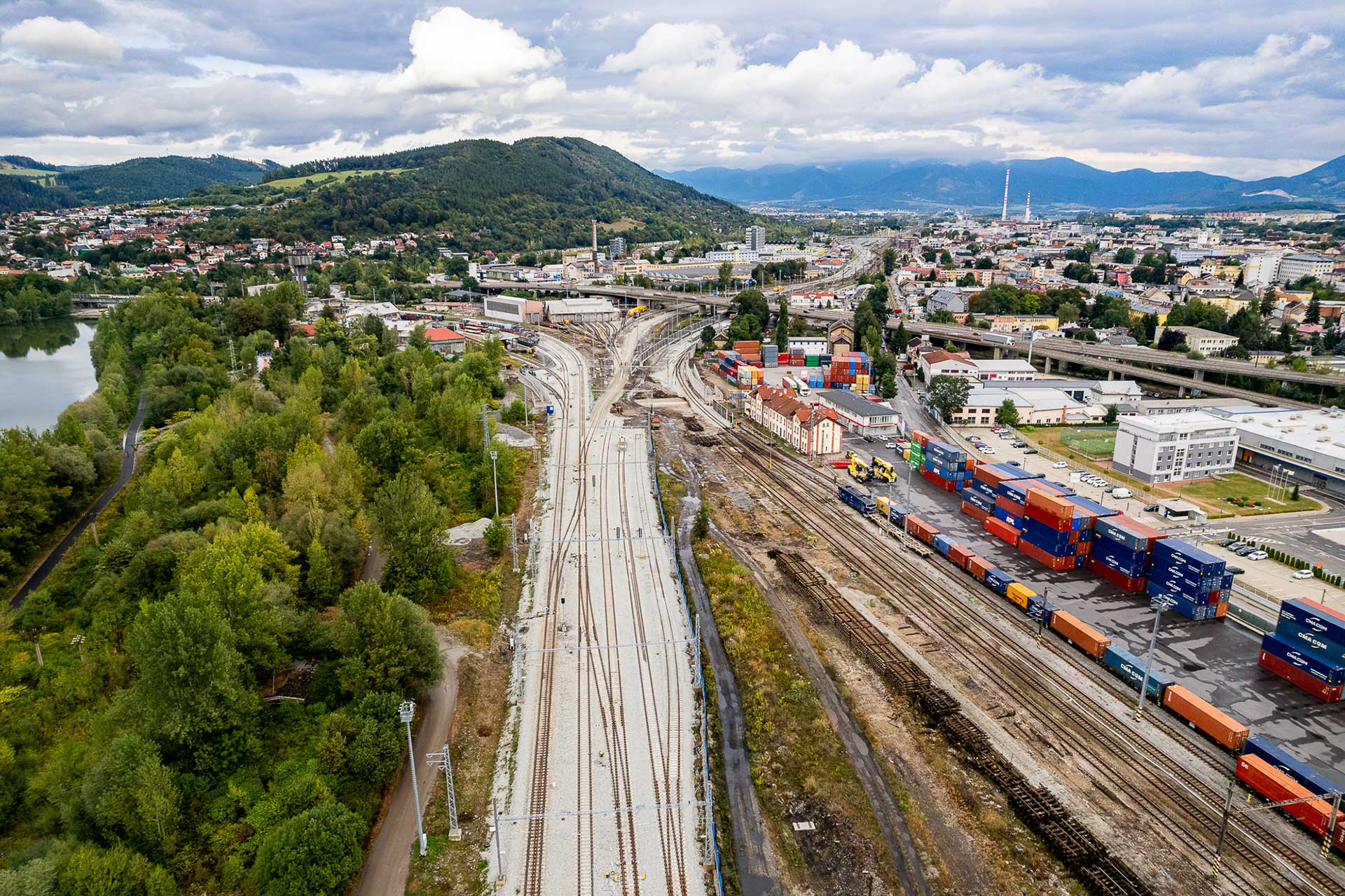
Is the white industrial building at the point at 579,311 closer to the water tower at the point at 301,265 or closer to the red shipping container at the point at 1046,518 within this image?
the water tower at the point at 301,265

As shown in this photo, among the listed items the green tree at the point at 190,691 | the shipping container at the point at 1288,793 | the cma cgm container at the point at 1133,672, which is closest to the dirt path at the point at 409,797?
→ the green tree at the point at 190,691

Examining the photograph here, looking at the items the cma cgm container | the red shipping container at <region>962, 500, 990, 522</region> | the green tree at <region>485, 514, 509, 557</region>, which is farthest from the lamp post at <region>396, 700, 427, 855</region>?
the red shipping container at <region>962, 500, 990, 522</region>

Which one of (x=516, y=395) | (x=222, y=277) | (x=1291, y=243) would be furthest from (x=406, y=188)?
(x=1291, y=243)

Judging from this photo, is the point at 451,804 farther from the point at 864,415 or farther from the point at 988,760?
the point at 864,415

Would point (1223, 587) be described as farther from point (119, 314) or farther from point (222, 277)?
point (222, 277)

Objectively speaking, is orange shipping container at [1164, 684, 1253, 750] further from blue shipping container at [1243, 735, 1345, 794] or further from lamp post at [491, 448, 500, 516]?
lamp post at [491, 448, 500, 516]

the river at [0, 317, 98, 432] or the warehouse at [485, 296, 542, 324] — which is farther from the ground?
the warehouse at [485, 296, 542, 324]

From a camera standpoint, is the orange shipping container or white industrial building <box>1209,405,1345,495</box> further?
white industrial building <box>1209,405,1345,495</box>
